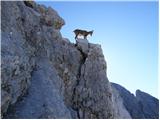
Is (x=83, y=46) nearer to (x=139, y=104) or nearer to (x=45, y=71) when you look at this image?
(x=45, y=71)

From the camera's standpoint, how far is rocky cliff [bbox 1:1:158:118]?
66.2ft

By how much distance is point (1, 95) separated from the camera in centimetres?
1748

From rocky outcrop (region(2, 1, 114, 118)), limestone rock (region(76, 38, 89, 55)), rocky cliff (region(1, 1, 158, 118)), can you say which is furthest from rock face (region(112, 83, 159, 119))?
rocky outcrop (region(2, 1, 114, 118))

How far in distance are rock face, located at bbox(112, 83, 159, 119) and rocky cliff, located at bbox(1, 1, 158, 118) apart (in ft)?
66.1

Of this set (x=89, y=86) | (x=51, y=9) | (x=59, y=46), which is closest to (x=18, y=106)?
(x=59, y=46)

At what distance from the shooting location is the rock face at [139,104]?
7144 centimetres

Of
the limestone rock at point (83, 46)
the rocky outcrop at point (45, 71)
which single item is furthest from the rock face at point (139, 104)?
the rocky outcrop at point (45, 71)

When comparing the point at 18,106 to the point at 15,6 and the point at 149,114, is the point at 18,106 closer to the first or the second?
the point at 15,6

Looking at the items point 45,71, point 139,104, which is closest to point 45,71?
point 45,71

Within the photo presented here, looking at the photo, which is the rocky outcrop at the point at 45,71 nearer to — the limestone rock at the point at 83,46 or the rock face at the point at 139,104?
the limestone rock at the point at 83,46

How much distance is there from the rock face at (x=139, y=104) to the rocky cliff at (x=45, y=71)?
20158mm

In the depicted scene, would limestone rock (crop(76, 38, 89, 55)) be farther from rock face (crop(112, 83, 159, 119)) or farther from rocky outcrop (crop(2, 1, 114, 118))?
rock face (crop(112, 83, 159, 119))

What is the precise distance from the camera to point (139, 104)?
7588cm

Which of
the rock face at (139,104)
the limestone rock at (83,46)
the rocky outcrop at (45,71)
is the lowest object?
the rock face at (139,104)
